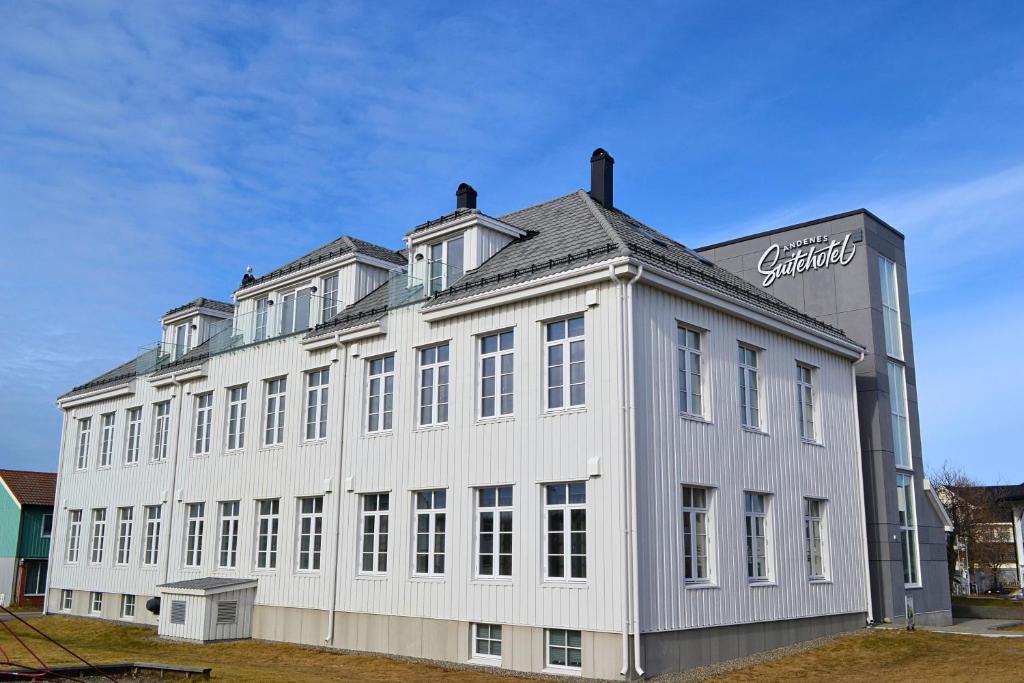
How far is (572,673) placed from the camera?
15547mm

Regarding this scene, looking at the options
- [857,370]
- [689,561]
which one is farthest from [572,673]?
[857,370]

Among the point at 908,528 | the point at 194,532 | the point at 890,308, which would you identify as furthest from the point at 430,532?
the point at 890,308

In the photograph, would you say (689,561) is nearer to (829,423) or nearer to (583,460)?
(583,460)

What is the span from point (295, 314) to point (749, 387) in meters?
12.3

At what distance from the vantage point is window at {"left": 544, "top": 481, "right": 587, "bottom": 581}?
1605 centimetres

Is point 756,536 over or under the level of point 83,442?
under

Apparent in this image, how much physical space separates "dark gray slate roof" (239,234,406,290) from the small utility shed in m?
9.02

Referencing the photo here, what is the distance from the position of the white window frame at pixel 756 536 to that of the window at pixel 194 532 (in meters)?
15.6

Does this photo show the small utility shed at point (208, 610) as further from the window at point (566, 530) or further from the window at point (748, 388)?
the window at point (748, 388)

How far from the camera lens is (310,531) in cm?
2241

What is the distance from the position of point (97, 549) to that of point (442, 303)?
1918 cm

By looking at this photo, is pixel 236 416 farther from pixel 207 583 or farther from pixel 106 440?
pixel 106 440

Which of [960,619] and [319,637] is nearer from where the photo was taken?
[319,637]

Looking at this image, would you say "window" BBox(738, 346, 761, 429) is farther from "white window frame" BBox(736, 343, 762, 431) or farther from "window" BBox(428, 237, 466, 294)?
"window" BBox(428, 237, 466, 294)
